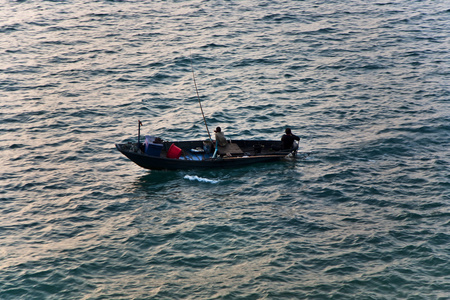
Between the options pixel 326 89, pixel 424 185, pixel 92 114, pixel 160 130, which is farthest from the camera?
pixel 326 89

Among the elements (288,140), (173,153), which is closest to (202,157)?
(173,153)

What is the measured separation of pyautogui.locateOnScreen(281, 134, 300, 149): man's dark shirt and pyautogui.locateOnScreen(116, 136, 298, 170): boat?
0.25m

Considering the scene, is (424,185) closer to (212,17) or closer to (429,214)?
(429,214)

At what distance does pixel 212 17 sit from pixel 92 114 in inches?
743

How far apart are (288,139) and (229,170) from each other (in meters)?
3.09

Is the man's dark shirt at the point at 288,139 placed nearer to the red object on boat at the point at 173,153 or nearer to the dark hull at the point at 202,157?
the dark hull at the point at 202,157

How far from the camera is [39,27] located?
4319 cm

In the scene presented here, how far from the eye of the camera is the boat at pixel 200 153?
22734 mm

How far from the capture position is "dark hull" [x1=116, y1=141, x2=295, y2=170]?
2270 cm

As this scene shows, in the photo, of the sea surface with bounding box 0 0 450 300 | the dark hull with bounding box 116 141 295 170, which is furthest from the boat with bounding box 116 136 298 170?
the sea surface with bounding box 0 0 450 300

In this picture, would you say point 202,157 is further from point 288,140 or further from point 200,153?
point 288,140

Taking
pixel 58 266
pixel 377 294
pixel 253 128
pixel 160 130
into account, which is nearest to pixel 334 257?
pixel 377 294

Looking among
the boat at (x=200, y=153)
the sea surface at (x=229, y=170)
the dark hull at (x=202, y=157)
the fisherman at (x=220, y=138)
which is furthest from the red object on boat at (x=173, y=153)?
the fisherman at (x=220, y=138)

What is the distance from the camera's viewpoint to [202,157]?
78.3 ft
